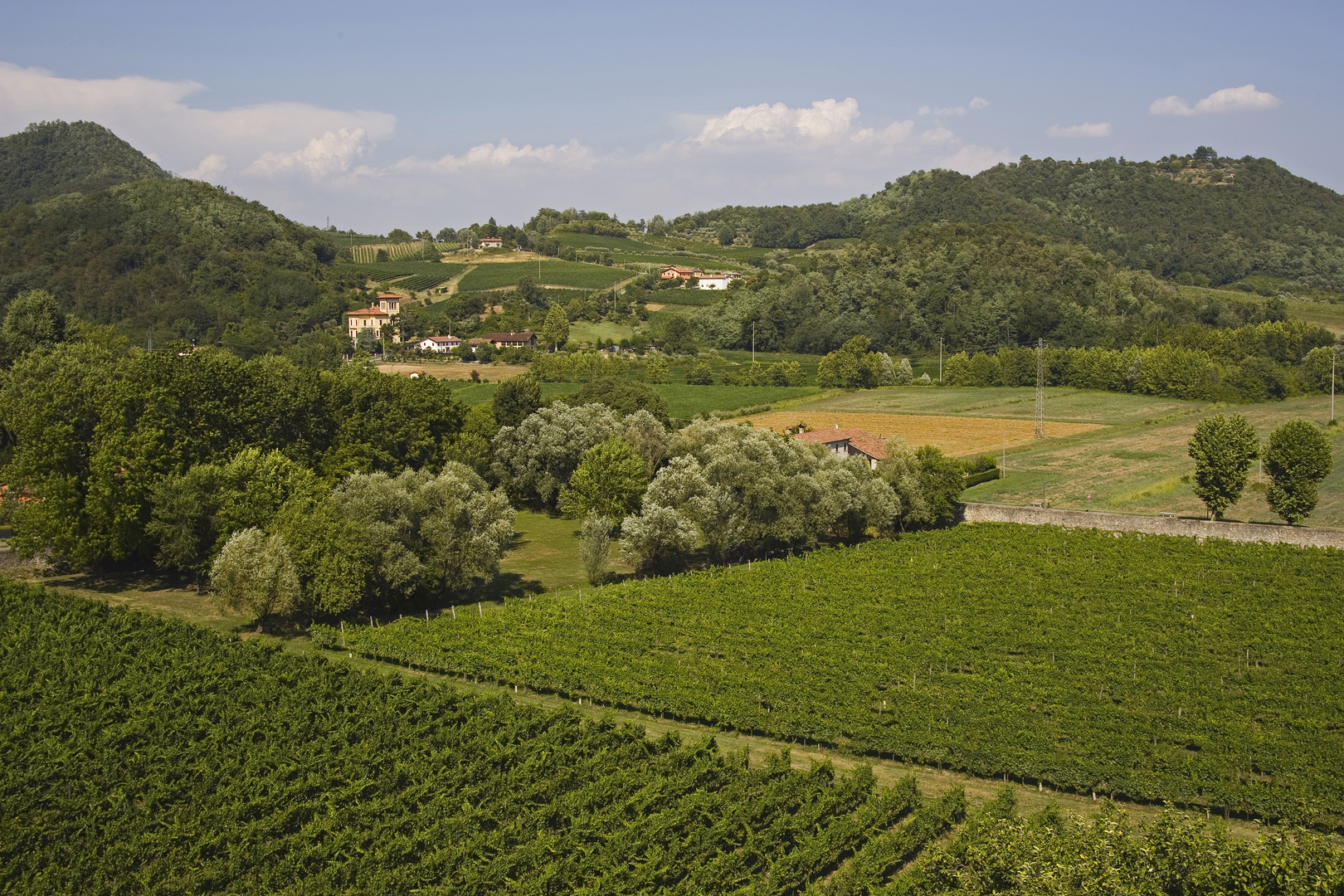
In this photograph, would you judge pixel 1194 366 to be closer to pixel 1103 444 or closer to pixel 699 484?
pixel 1103 444

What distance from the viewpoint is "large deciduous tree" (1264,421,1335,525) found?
52562mm

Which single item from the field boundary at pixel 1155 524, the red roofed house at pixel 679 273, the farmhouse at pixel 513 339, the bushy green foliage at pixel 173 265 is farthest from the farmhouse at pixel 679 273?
the field boundary at pixel 1155 524

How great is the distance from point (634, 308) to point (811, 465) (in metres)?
93.7

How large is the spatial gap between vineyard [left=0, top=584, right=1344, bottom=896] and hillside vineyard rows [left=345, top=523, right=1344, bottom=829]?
3488mm

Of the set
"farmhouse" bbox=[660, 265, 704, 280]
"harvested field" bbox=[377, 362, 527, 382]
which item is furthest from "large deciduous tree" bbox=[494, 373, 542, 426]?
"farmhouse" bbox=[660, 265, 704, 280]

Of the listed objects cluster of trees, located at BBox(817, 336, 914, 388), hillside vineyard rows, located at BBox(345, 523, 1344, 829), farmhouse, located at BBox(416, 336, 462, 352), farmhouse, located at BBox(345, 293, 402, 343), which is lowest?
hillside vineyard rows, located at BBox(345, 523, 1344, 829)

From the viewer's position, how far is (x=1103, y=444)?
264 feet

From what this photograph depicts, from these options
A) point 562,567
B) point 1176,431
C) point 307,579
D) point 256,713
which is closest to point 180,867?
point 256,713

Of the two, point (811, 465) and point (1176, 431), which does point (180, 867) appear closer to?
point (811, 465)

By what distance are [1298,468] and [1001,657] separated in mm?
26607

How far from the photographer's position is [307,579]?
134 ft

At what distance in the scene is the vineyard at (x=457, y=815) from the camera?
21.8 m

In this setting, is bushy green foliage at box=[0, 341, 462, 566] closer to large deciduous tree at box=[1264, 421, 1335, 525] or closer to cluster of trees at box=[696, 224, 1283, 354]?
large deciduous tree at box=[1264, 421, 1335, 525]

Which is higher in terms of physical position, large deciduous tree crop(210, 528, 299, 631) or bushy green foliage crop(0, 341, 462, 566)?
bushy green foliage crop(0, 341, 462, 566)
